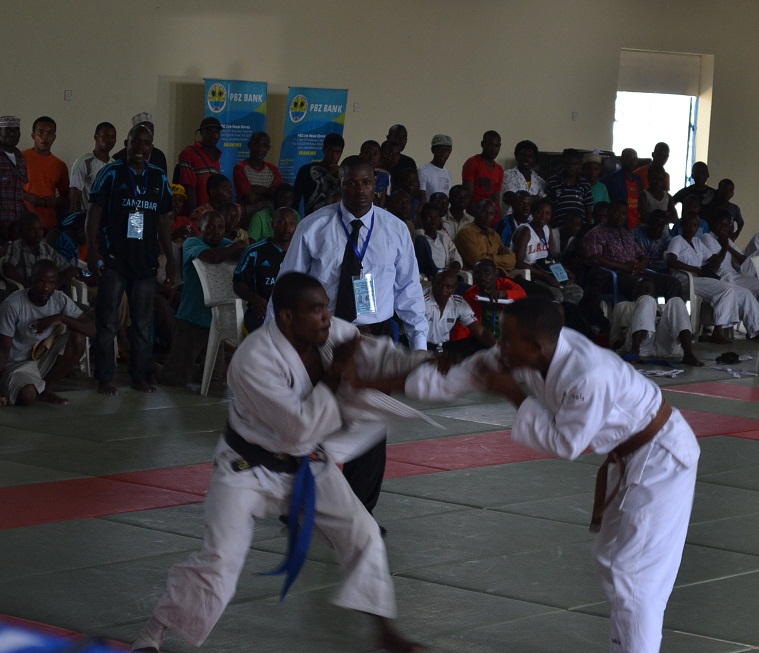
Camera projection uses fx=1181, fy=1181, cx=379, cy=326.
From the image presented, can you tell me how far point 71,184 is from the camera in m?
10.4

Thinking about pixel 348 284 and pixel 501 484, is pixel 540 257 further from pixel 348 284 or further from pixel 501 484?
pixel 348 284

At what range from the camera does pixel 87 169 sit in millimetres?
10328

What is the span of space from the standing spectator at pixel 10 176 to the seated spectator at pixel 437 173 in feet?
14.0

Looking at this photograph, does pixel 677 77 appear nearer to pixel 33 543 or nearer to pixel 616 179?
pixel 616 179

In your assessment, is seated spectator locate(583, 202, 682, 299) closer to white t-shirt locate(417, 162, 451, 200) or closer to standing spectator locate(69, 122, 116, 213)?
white t-shirt locate(417, 162, 451, 200)

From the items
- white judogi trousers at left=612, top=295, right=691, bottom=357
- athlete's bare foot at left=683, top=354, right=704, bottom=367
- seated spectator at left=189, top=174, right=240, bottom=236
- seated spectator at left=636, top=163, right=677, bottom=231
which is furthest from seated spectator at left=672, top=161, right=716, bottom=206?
seated spectator at left=189, top=174, right=240, bottom=236

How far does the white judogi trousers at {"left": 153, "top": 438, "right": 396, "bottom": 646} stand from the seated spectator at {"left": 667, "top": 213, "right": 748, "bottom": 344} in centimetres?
940

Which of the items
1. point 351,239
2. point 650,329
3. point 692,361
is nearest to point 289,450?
point 351,239

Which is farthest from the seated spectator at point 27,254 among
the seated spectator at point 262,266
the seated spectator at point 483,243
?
the seated spectator at point 483,243

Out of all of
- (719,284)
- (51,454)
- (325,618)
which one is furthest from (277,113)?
(325,618)

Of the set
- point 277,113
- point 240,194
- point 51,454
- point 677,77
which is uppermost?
point 677,77

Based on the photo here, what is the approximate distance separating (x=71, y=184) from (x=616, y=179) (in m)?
6.44

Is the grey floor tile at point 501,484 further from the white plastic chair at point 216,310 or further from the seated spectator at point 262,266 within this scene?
the white plastic chair at point 216,310

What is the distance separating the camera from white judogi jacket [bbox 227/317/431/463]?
3.50 meters
